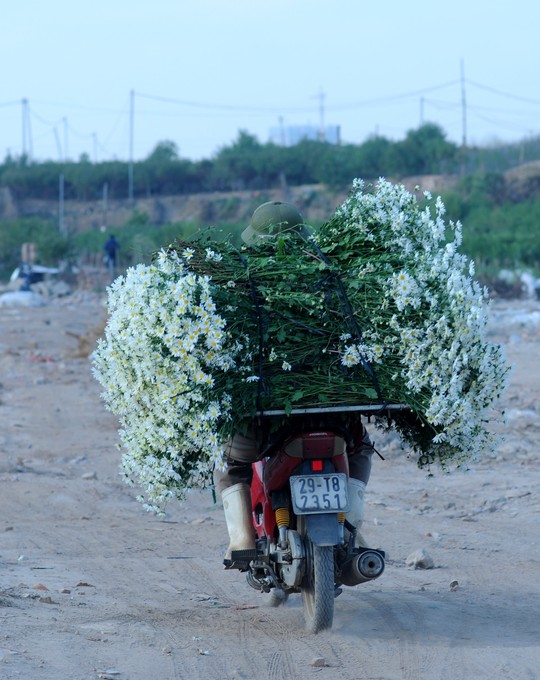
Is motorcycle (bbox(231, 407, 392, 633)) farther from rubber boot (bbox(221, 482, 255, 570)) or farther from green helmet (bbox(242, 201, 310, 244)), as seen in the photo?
green helmet (bbox(242, 201, 310, 244))

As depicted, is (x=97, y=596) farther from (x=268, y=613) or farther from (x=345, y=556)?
(x=345, y=556)

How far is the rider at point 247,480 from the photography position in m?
4.80

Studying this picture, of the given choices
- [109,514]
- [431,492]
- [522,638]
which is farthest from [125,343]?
[431,492]

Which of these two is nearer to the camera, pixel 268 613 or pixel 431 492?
pixel 268 613

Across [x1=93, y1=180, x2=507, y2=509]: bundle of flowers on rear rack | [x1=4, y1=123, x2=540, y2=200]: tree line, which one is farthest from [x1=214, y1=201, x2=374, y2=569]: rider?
[x1=4, y1=123, x2=540, y2=200]: tree line

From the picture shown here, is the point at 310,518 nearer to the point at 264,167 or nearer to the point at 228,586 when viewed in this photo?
the point at 228,586

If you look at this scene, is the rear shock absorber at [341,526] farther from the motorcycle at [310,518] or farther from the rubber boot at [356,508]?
the rubber boot at [356,508]

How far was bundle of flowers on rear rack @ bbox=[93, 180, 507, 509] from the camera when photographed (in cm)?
438

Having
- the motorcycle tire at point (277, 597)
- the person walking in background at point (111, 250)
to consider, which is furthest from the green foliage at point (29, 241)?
the motorcycle tire at point (277, 597)

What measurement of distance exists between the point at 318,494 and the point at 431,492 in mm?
4063

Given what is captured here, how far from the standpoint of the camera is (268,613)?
523cm

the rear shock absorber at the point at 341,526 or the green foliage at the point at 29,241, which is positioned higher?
the green foliage at the point at 29,241

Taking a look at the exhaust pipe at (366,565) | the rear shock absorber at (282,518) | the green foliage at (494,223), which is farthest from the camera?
the green foliage at (494,223)

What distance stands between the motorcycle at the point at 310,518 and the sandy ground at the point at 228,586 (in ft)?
0.89
